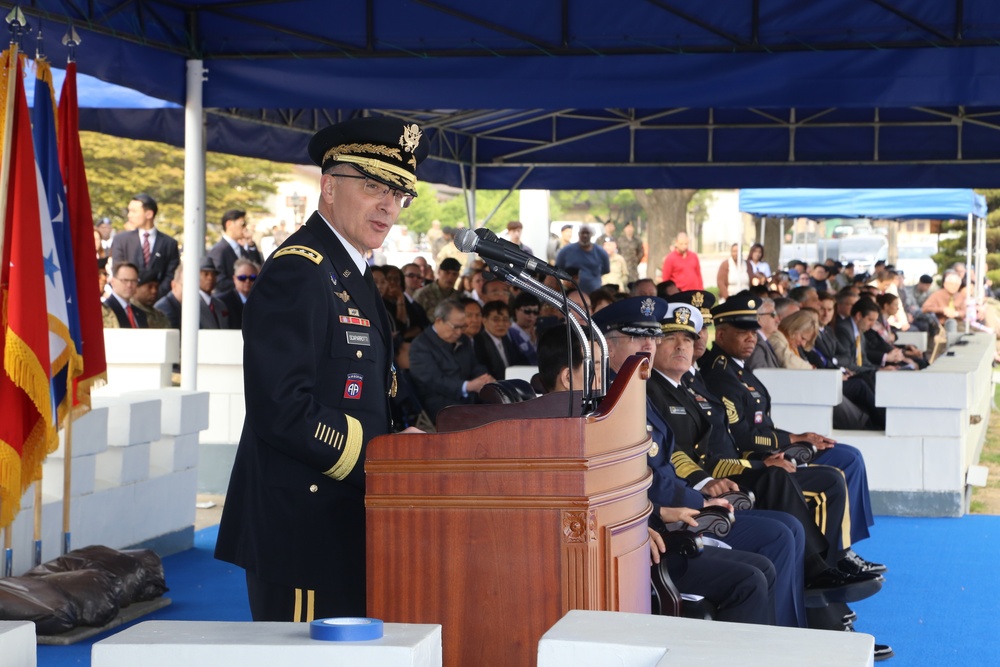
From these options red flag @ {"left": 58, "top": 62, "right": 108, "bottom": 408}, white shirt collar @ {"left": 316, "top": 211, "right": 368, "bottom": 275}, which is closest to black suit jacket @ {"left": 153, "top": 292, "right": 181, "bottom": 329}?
red flag @ {"left": 58, "top": 62, "right": 108, "bottom": 408}

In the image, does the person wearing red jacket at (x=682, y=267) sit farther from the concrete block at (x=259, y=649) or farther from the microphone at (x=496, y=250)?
the concrete block at (x=259, y=649)

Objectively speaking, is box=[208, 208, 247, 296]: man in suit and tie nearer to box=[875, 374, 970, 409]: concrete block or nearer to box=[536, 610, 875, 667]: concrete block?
box=[875, 374, 970, 409]: concrete block

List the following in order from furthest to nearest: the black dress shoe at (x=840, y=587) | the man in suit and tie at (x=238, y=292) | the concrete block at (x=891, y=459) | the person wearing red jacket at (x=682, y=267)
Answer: the person wearing red jacket at (x=682, y=267) < the man in suit and tie at (x=238, y=292) < the concrete block at (x=891, y=459) < the black dress shoe at (x=840, y=587)

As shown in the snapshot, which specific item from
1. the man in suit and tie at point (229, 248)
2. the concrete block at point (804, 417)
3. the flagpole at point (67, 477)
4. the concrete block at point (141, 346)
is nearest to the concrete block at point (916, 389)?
the concrete block at point (804, 417)

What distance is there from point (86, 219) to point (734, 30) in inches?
138

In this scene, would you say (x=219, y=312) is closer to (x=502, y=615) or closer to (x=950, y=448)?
(x=950, y=448)

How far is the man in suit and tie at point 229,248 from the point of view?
35.9 ft

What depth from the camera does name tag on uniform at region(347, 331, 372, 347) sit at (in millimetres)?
2754

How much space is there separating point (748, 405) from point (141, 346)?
377 centimetres

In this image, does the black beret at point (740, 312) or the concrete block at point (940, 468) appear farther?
the concrete block at point (940, 468)

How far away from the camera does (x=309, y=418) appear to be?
2.54 meters

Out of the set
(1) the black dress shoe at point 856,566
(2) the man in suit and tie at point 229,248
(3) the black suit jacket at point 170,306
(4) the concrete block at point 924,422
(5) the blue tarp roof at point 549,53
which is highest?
(5) the blue tarp roof at point 549,53

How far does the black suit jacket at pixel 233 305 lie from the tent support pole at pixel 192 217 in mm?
2093

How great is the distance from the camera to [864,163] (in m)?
13.4
